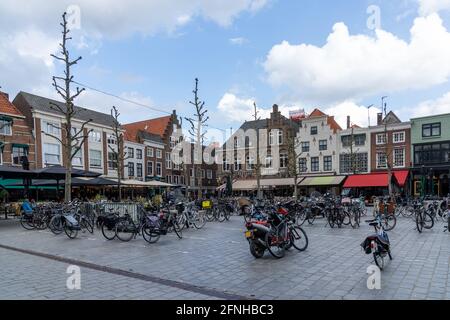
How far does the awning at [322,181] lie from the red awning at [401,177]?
5134 millimetres

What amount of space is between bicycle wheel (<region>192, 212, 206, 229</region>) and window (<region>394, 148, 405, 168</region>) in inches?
Answer: 1074

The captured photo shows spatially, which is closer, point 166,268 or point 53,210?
point 166,268

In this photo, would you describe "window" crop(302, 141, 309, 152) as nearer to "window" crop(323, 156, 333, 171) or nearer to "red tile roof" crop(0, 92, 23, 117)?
"window" crop(323, 156, 333, 171)

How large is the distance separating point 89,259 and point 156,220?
7.95ft

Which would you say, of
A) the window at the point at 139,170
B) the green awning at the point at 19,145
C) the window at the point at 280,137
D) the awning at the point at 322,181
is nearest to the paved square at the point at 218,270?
the green awning at the point at 19,145

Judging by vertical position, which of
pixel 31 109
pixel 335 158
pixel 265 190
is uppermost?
pixel 31 109

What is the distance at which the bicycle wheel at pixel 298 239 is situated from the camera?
315 inches

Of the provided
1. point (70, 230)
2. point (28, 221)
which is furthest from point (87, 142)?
point (70, 230)

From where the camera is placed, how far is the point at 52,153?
3219 cm

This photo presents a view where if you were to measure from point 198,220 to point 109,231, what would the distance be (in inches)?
175

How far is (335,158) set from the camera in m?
36.9

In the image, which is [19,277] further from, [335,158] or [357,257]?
[335,158]

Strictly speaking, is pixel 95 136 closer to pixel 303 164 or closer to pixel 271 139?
pixel 271 139
